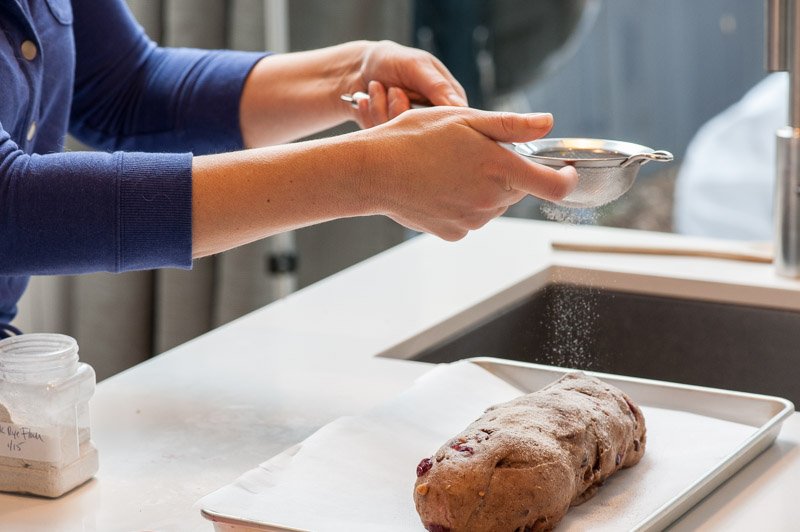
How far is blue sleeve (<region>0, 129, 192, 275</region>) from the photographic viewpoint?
2.94 feet

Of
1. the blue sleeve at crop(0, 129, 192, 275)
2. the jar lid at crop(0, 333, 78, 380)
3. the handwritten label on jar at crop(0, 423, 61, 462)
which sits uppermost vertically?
the blue sleeve at crop(0, 129, 192, 275)

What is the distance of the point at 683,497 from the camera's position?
83 centimetres

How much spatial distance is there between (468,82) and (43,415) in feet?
6.78

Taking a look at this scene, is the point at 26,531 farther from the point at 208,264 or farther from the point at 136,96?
the point at 208,264

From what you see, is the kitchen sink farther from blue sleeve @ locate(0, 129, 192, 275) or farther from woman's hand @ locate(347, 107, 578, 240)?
blue sleeve @ locate(0, 129, 192, 275)

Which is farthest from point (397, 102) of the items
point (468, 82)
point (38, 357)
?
point (468, 82)

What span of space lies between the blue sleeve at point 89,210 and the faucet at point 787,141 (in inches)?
33.0

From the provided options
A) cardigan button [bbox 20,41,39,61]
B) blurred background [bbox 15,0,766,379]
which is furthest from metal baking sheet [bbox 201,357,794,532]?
blurred background [bbox 15,0,766,379]

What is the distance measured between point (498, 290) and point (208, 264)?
1.12 m

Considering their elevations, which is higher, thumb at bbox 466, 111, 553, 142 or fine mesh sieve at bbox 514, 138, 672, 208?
thumb at bbox 466, 111, 553, 142

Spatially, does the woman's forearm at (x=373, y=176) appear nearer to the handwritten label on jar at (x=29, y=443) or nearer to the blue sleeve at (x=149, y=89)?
the handwritten label on jar at (x=29, y=443)

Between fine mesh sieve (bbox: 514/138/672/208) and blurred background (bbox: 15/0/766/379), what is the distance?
79 centimetres

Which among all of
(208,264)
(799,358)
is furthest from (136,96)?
(208,264)

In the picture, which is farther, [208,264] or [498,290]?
[208,264]
